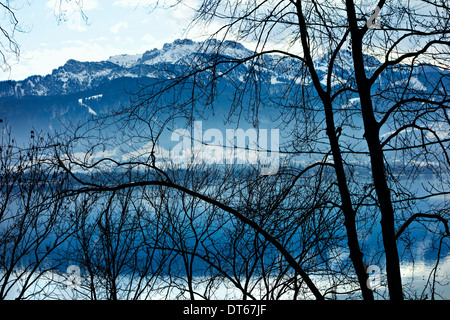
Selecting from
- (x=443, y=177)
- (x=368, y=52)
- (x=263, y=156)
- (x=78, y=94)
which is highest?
(x=78, y=94)

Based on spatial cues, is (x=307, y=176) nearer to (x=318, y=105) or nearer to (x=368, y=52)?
(x=318, y=105)

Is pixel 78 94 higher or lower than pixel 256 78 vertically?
higher

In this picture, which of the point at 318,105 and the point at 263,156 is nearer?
the point at 318,105

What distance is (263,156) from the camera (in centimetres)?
512

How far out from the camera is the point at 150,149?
382 cm

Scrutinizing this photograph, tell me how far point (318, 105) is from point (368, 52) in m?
0.79

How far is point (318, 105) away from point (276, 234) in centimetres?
148

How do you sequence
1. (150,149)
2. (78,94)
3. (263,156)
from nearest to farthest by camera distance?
(150,149) → (263,156) → (78,94)

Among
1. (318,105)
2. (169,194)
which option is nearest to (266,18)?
(318,105)

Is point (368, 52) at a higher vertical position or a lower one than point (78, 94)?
lower
